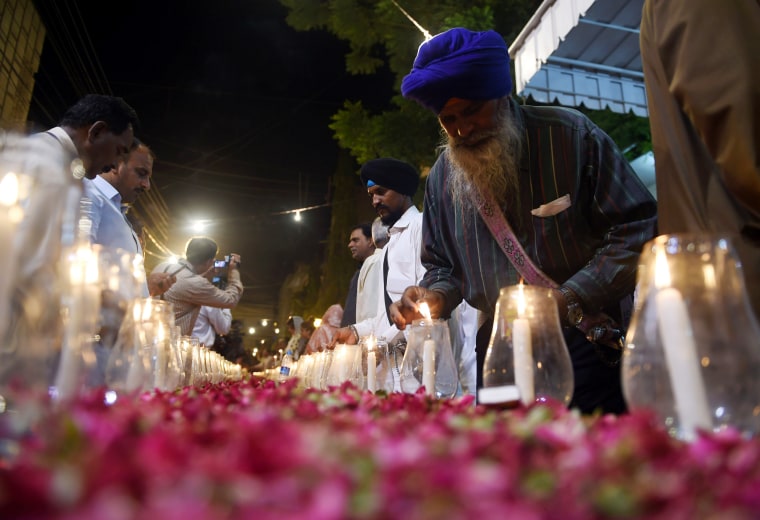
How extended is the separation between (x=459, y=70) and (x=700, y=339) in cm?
180

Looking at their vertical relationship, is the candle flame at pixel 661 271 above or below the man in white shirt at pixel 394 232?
below

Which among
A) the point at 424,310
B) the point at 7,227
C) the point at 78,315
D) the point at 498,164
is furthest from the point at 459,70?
the point at 7,227

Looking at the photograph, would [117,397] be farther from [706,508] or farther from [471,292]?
[471,292]

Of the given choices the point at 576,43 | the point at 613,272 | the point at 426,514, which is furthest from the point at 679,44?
the point at 576,43

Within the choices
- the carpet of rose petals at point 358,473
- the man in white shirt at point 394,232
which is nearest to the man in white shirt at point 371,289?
the man in white shirt at point 394,232

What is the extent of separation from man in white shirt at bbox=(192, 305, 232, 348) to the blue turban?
6.48 m

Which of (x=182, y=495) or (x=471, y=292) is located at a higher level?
(x=471, y=292)

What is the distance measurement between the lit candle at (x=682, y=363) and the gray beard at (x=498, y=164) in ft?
5.38

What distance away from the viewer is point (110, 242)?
361cm

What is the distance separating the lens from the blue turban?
98.3 inches

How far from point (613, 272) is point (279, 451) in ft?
6.21

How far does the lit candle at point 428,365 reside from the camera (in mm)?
1826

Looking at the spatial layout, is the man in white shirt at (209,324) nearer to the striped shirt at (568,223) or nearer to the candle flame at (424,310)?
the striped shirt at (568,223)

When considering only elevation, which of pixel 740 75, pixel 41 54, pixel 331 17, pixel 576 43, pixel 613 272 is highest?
pixel 331 17
